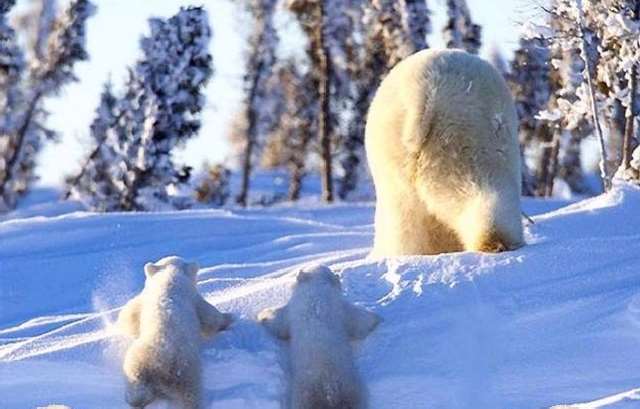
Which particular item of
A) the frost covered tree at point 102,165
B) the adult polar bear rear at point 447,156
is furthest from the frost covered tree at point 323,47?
the adult polar bear rear at point 447,156

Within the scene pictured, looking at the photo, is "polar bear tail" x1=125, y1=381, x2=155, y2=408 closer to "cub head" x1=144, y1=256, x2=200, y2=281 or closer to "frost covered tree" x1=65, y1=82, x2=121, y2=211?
"cub head" x1=144, y1=256, x2=200, y2=281

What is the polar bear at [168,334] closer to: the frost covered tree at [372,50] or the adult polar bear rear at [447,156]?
the adult polar bear rear at [447,156]

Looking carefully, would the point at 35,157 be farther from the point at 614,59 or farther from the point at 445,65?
the point at 445,65

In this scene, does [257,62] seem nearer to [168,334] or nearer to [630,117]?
[630,117]

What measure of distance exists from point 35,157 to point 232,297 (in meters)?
28.4

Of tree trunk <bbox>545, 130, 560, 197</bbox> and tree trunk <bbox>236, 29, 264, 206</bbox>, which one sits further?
tree trunk <bbox>236, 29, 264, 206</bbox>

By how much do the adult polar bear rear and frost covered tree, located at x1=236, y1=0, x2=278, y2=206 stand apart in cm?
2552

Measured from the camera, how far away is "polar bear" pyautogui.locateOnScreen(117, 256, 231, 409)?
17.0ft

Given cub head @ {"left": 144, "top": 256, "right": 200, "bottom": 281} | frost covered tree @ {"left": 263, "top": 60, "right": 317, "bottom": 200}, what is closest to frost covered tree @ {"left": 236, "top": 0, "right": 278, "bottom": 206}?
frost covered tree @ {"left": 263, "top": 60, "right": 317, "bottom": 200}

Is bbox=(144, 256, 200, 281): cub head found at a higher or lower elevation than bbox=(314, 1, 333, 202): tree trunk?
lower

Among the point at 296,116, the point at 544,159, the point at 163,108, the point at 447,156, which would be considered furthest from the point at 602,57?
the point at 296,116

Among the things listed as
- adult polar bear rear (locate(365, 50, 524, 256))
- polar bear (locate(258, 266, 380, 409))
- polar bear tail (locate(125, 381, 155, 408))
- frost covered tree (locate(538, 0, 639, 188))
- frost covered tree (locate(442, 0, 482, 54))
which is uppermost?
frost covered tree (locate(442, 0, 482, 54))

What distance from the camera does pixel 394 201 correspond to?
7.56 meters

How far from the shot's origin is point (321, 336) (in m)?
5.45
